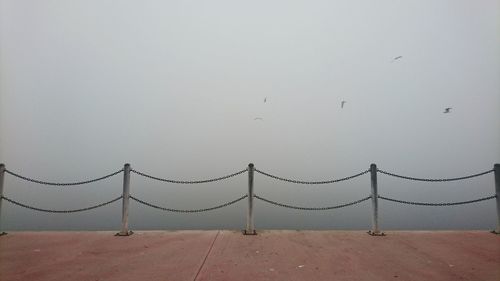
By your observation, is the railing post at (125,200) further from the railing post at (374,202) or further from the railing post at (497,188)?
the railing post at (497,188)

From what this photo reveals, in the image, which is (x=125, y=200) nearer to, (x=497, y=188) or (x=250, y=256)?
(x=250, y=256)

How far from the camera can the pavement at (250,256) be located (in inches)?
145

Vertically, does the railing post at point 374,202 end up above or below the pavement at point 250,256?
above

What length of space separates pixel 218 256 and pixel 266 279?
1.04m

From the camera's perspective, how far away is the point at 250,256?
14.3ft

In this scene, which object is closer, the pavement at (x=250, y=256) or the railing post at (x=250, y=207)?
the pavement at (x=250, y=256)

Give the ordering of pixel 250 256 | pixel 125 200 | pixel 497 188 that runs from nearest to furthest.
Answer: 1. pixel 250 256
2. pixel 497 188
3. pixel 125 200

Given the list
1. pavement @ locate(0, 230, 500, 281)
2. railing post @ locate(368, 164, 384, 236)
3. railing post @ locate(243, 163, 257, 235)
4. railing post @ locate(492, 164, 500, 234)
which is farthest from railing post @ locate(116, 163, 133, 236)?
railing post @ locate(492, 164, 500, 234)

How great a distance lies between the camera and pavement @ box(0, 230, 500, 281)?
3.68 metres

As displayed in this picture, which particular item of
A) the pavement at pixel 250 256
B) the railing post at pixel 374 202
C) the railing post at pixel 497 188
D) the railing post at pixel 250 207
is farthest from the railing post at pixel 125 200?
the railing post at pixel 497 188

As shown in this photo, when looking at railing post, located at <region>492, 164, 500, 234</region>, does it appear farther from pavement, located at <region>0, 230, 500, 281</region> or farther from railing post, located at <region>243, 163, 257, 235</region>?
railing post, located at <region>243, 163, 257, 235</region>

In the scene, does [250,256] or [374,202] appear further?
[374,202]

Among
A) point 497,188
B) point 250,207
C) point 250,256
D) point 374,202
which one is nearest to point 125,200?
point 250,207

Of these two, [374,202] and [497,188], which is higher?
[497,188]
